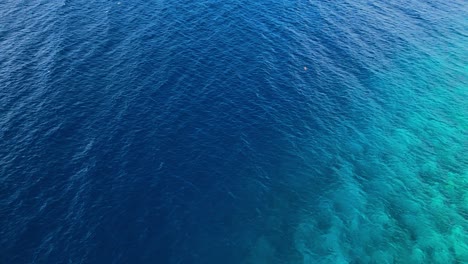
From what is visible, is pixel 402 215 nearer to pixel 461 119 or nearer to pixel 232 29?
pixel 461 119

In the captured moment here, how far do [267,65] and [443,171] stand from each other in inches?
2667

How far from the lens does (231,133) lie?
112m

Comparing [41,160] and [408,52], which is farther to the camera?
[408,52]

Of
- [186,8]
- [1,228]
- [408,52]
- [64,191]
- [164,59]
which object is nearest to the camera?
[1,228]

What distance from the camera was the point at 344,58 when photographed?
14200 centimetres

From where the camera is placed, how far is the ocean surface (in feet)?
279

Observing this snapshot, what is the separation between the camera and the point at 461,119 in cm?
12156

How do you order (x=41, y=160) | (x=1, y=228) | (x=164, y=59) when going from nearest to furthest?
1. (x=1, y=228)
2. (x=41, y=160)
3. (x=164, y=59)

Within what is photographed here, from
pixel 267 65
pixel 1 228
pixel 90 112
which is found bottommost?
pixel 1 228

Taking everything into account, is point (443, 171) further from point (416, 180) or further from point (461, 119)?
point (461, 119)

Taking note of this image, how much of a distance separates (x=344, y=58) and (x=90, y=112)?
94.1 m

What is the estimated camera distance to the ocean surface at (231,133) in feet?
279

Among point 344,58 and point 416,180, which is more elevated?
point 344,58

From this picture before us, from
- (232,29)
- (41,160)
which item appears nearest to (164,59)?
(232,29)
